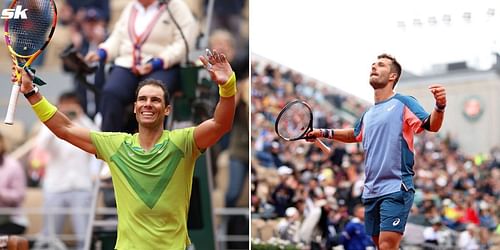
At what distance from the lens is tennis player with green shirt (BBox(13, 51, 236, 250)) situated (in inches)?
198

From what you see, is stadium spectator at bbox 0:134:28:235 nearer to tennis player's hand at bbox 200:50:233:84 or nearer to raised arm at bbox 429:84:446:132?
raised arm at bbox 429:84:446:132

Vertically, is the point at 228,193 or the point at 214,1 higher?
the point at 214,1

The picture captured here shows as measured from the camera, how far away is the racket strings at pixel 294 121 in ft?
21.8

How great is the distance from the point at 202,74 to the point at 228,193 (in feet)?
8.42

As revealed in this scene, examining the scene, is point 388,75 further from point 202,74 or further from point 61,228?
point 61,228

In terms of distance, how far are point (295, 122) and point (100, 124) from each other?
421 cm

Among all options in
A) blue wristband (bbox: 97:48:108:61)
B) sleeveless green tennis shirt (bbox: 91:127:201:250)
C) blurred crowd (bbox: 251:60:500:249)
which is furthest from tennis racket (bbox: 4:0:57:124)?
blurred crowd (bbox: 251:60:500:249)

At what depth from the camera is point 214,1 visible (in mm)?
11180

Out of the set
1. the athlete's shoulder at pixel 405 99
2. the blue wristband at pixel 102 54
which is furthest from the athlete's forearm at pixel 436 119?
the blue wristband at pixel 102 54

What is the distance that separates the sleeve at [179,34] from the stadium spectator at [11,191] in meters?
4.25

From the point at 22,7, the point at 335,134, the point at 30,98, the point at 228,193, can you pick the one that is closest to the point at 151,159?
the point at 30,98

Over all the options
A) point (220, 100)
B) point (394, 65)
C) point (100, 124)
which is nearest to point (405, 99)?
point (394, 65)

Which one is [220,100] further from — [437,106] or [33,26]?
[437,106]

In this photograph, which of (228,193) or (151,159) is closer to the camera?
(151,159)
